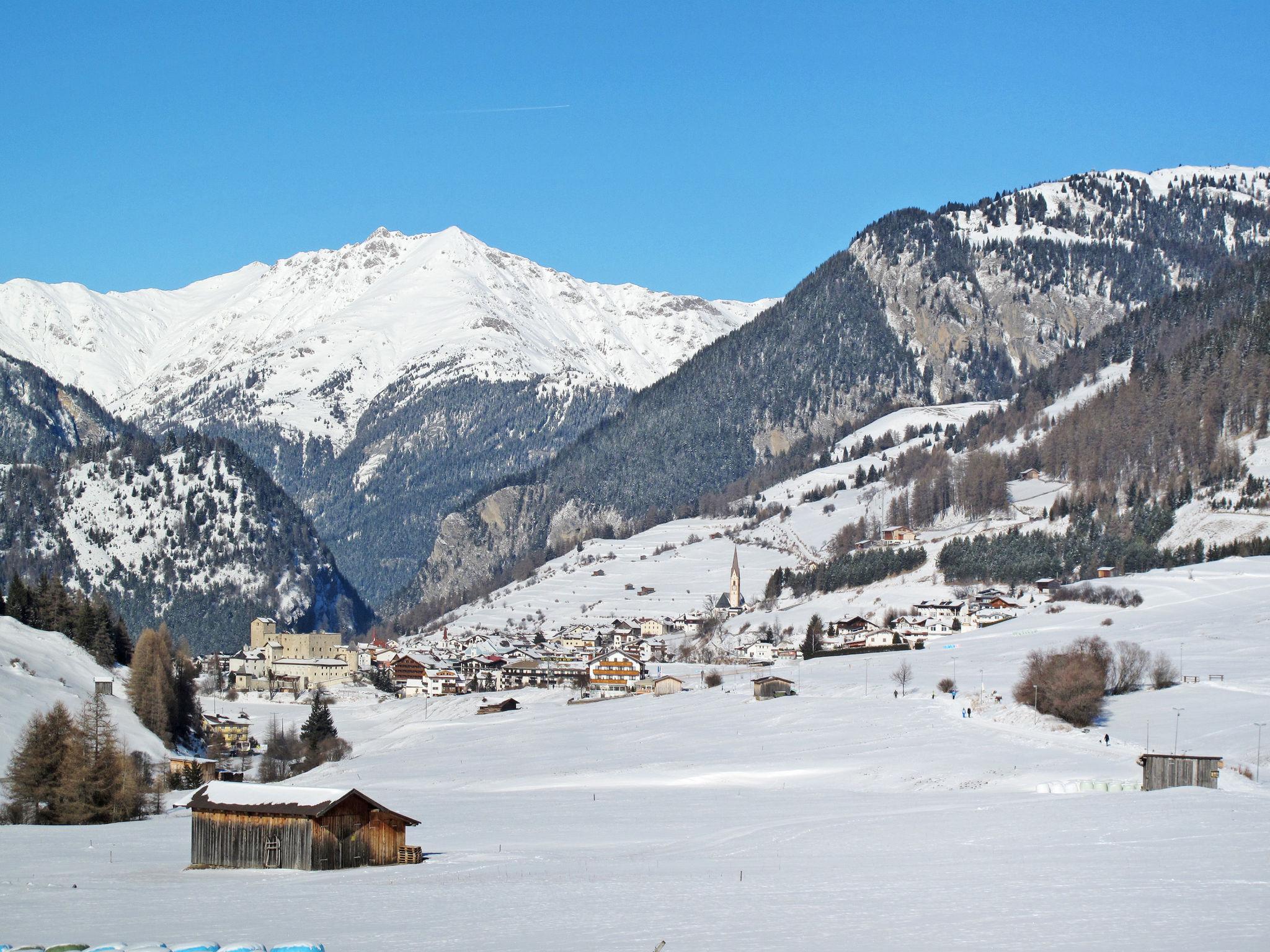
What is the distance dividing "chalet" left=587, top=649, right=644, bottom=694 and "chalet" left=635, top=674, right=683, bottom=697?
92.8 inches

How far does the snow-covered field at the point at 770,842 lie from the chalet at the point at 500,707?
57.5ft

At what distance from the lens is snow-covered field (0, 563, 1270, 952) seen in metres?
38.0

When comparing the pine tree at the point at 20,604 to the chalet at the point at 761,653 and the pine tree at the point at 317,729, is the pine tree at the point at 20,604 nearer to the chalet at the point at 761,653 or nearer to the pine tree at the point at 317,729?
the pine tree at the point at 317,729

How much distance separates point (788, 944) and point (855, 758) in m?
49.7

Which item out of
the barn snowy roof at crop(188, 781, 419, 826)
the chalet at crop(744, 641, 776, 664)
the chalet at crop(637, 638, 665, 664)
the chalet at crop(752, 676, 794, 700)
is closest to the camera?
the barn snowy roof at crop(188, 781, 419, 826)

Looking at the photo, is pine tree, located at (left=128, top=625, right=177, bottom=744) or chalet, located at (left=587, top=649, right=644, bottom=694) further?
chalet, located at (left=587, top=649, right=644, bottom=694)

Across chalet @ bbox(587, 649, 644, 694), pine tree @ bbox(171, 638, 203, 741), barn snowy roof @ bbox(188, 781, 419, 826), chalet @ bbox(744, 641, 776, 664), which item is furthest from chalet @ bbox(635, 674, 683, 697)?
barn snowy roof @ bbox(188, 781, 419, 826)

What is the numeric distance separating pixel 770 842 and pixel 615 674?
99.7 meters

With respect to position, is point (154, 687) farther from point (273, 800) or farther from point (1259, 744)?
point (1259, 744)

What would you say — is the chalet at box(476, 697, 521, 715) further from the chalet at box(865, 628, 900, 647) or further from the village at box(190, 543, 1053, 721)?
the chalet at box(865, 628, 900, 647)

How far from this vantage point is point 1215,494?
647 feet

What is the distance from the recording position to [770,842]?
182 feet

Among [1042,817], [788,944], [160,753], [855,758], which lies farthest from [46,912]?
[160,753]

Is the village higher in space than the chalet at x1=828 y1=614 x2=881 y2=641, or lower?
lower
